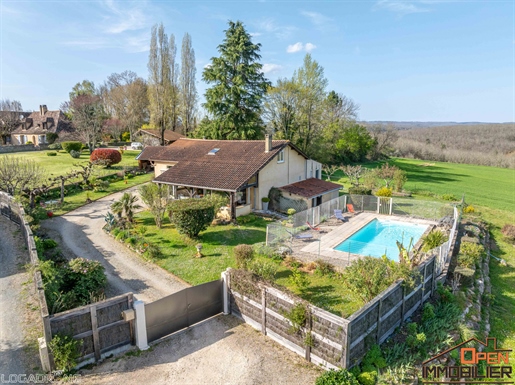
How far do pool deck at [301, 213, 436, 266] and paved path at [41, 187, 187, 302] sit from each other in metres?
6.87

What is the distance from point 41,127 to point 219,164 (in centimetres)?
4902

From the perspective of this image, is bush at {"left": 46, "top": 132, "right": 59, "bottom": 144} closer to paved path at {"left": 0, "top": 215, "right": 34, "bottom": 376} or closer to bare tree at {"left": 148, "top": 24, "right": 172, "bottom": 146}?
bare tree at {"left": 148, "top": 24, "right": 172, "bottom": 146}

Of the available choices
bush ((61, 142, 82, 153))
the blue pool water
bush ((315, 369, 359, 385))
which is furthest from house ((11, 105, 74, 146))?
bush ((315, 369, 359, 385))

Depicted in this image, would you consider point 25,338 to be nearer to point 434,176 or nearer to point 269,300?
point 269,300

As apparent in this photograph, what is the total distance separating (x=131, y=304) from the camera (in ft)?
28.4

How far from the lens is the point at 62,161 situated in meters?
40.4

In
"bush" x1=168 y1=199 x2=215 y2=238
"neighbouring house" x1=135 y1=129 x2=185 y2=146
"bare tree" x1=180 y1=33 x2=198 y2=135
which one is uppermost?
"bare tree" x1=180 y1=33 x2=198 y2=135

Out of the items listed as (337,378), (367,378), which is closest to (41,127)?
(337,378)

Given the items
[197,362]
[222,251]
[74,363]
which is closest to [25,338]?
[74,363]

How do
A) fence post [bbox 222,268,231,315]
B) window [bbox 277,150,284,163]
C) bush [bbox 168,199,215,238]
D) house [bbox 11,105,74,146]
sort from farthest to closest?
1. house [bbox 11,105,74,146]
2. window [bbox 277,150,284,163]
3. bush [bbox 168,199,215,238]
4. fence post [bbox 222,268,231,315]

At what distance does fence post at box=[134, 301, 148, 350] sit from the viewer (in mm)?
8688

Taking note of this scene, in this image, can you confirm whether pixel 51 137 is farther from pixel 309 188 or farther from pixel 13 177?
pixel 309 188

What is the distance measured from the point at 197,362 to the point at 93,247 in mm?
10692

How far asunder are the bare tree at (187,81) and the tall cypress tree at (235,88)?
29.6ft
